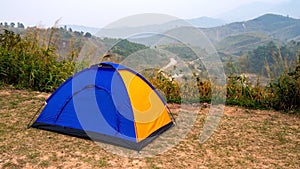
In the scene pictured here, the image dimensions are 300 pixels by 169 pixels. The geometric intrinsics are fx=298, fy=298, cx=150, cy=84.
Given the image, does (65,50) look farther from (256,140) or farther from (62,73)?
(256,140)

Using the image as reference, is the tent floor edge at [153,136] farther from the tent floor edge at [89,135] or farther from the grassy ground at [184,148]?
the grassy ground at [184,148]

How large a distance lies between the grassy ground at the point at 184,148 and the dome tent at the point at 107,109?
6.6 inches

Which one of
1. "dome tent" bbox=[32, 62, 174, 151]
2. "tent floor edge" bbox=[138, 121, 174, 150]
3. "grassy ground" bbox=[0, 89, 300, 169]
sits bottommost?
"grassy ground" bbox=[0, 89, 300, 169]

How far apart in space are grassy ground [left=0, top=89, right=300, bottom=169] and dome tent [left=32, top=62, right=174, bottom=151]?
17cm

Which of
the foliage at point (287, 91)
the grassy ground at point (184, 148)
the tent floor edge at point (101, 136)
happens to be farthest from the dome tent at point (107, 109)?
the foliage at point (287, 91)

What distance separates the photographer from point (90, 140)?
347cm

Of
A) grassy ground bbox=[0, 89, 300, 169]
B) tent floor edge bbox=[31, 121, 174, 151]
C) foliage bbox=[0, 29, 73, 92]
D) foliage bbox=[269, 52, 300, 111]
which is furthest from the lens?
foliage bbox=[0, 29, 73, 92]

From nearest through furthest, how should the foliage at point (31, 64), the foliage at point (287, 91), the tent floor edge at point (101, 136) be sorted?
the tent floor edge at point (101, 136), the foliage at point (287, 91), the foliage at point (31, 64)

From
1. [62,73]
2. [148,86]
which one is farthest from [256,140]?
[62,73]

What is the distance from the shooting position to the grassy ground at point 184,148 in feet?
9.68

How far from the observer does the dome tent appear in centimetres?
336

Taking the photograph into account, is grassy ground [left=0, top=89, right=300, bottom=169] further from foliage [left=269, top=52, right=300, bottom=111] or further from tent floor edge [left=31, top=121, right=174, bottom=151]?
foliage [left=269, top=52, right=300, bottom=111]

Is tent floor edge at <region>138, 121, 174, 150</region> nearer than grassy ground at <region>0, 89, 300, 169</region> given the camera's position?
No

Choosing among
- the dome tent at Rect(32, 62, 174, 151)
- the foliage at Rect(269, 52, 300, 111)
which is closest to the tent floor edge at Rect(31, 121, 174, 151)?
the dome tent at Rect(32, 62, 174, 151)
